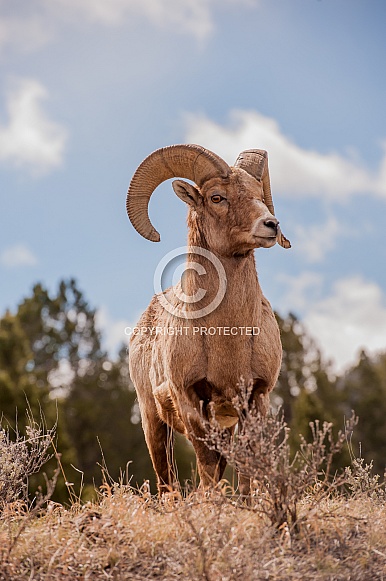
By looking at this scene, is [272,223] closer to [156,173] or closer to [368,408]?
[156,173]

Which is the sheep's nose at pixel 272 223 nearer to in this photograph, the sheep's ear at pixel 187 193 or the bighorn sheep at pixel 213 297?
the bighorn sheep at pixel 213 297

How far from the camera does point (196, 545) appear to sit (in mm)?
4898

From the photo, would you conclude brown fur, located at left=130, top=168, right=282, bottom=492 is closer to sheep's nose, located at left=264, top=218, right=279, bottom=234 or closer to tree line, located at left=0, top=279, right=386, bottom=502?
sheep's nose, located at left=264, top=218, right=279, bottom=234

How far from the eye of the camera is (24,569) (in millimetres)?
4996

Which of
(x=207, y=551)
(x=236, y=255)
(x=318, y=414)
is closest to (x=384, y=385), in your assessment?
(x=318, y=414)

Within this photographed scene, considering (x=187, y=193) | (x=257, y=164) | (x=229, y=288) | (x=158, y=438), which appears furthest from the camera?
(x=158, y=438)

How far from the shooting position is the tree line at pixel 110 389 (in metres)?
27.5

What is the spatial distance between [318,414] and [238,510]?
801 inches

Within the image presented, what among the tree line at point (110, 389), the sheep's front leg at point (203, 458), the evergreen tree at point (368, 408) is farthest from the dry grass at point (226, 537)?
the evergreen tree at point (368, 408)

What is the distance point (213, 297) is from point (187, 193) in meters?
1.12

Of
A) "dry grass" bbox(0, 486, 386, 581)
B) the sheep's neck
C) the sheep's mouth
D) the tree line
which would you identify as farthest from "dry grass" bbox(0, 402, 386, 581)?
the tree line

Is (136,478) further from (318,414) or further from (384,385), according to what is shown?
(384,385)

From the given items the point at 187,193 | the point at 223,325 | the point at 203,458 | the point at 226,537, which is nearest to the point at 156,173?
the point at 187,193

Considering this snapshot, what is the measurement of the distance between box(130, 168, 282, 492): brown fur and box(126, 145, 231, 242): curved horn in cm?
27
